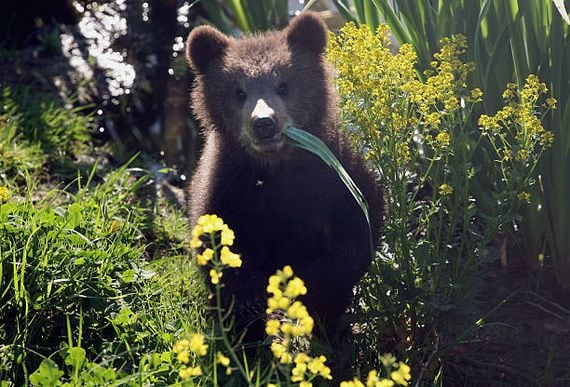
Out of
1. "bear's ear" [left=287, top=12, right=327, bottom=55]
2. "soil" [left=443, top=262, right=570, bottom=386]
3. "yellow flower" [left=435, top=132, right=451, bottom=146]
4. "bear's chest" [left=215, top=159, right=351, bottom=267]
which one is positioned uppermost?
"bear's ear" [left=287, top=12, right=327, bottom=55]

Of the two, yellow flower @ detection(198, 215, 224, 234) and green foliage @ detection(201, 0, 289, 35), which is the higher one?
yellow flower @ detection(198, 215, 224, 234)

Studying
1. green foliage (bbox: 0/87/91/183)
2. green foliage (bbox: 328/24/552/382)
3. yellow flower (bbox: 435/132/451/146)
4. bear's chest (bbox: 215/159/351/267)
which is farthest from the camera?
green foliage (bbox: 0/87/91/183)

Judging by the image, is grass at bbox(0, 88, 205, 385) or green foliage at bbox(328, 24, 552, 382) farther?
green foliage at bbox(328, 24, 552, 382)

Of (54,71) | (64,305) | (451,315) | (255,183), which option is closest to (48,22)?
(54,71)

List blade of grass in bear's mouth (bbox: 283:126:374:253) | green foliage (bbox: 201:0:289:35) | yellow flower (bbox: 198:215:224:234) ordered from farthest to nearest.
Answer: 1. green foliage (bbox: 201:0:289:35)
2. blade of grass in bear's mouth (bbox: 283:126:374:253)
3. yellow flower (bbox: 198:215:224:234)

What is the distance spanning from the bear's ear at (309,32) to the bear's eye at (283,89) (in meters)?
0.24

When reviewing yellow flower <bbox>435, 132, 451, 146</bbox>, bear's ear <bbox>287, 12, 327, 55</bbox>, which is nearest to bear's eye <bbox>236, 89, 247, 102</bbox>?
bear's ear <bbox>287, 12, 327, 55</bbox>

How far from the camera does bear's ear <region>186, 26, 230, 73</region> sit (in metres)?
4.78

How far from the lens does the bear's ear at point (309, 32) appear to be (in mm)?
4688

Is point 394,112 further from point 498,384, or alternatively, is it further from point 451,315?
point 498,384

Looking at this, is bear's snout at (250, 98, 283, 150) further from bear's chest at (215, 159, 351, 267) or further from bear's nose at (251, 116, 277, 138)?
bear's chest at (215, 159, 351, 267)

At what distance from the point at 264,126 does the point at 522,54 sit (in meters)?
1.22

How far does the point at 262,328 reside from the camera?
4.32 meters

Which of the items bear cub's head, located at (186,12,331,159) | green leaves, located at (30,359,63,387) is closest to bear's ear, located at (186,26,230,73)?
bear cub's head, located at (186,12,331,159)
